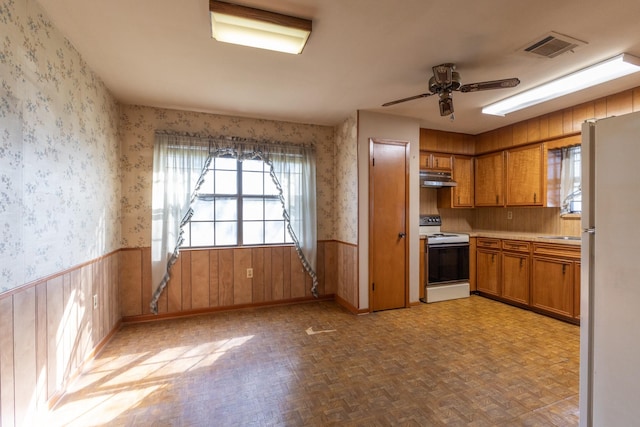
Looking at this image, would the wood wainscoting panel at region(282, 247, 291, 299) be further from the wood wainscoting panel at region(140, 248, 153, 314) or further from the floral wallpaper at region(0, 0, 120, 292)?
the floral wallpaper at region(0, 0, 120, 292)

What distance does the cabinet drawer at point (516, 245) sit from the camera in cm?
378

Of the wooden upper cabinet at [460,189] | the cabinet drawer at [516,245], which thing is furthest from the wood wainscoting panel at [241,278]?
the cabinet drawer at [516,245]

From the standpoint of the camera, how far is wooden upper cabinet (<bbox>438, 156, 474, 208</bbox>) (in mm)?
4637

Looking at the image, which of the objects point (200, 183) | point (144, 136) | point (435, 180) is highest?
point (144, 136)

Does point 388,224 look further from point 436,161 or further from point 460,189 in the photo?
point 460,189

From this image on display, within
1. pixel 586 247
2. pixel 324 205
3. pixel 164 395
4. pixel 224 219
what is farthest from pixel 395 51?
pixel 164 395

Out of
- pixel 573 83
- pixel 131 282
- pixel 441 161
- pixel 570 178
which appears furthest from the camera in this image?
pixel 441 161

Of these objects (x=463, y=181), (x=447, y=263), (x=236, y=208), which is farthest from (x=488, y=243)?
(x=236, y=208)

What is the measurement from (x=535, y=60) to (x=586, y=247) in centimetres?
182

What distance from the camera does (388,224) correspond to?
3760mm

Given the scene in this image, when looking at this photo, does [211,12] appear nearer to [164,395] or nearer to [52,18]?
[52,18]

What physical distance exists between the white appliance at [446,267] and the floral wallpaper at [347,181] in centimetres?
120

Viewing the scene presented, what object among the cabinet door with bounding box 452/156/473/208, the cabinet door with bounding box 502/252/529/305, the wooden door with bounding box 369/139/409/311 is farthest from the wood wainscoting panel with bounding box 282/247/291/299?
the cabinet door with bounding box 502/252/529/305

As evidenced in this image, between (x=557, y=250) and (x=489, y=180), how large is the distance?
59.2 inches
